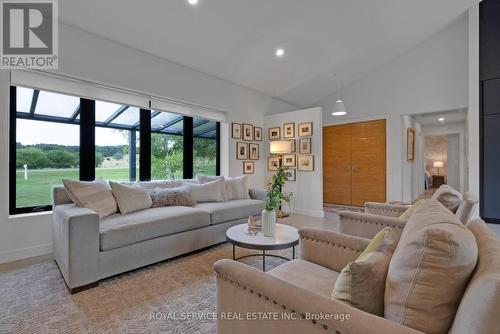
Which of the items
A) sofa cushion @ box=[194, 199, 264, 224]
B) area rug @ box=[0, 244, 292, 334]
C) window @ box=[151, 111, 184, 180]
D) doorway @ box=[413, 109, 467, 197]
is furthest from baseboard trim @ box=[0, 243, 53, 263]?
doorway @ box=[413, 109, 467, 197]

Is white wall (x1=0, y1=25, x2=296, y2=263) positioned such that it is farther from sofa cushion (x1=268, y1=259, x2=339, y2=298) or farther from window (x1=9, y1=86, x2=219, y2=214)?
sofa cushion (x1=268, y1=259, x2=339, y2=298)

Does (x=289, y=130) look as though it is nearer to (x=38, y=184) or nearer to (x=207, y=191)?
(x=207, y=191)

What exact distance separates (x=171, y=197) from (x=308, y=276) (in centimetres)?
231

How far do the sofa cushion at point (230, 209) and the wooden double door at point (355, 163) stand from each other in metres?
3.31

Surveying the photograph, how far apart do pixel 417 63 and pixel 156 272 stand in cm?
609

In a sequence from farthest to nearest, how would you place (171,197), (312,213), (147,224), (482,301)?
(312,213) < (171,197) < (147,224) < (482,301)

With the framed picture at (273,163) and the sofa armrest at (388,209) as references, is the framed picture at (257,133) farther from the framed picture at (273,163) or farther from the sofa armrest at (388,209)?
the sofa armrest at (388,209)

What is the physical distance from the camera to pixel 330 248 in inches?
59.5

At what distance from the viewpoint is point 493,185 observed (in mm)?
4191

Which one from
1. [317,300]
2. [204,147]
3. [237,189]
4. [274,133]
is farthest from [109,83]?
[317,300]

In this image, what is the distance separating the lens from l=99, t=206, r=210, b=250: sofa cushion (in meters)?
2.18

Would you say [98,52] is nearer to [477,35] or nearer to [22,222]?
[22,222]

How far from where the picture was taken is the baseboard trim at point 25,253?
8.59 ft

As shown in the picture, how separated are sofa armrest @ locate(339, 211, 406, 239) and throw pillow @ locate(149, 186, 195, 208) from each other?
2.04m
